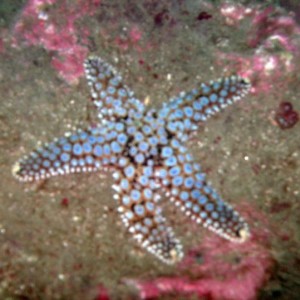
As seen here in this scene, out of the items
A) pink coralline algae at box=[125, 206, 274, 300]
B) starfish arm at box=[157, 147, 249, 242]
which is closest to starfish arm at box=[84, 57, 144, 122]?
starfish arm at box=[157, 147, 249, 242]

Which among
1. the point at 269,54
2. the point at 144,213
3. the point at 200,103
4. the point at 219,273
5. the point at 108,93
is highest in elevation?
the point at 269,54

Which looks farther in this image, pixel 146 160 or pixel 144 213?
pixel 146 160

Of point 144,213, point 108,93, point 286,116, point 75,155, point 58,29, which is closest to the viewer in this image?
point 144,213

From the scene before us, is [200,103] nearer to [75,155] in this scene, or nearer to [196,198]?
[196,198]

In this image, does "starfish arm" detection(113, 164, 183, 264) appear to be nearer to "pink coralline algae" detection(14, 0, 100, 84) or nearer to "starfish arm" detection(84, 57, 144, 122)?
"starfish arm" detection(84, 57, 144, 122)

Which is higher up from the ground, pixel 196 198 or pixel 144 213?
pixel 196 198

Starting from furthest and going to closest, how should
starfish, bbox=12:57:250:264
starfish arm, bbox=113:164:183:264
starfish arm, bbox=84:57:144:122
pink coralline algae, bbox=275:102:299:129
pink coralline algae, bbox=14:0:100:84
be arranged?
pink coralline algae, bbox=14:0:100:84 → pink coralline algae, bbox=275:102:299:129 → starfish arm, bbox=84:57:144:122 → starfish, bbox=12:57:250:264 → starfish arm, bbox=113:164:183:264

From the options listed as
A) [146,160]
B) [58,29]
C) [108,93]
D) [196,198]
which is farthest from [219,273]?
[58,29]
